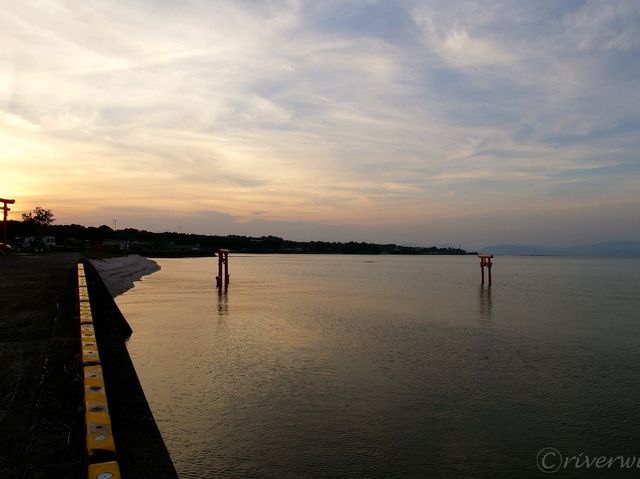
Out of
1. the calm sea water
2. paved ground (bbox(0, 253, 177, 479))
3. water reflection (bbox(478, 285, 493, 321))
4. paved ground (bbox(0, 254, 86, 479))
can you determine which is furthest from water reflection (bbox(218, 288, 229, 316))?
paved ground (bbox(0, 253, 177, 479))

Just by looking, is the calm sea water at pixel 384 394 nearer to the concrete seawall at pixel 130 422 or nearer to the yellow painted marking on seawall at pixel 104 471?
the concrete seawall at pixel 130 422

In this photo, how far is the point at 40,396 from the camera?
4992 millimetres

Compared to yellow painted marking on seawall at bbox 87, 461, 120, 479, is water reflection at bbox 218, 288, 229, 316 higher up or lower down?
lower down

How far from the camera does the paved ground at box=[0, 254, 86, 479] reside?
143 inches

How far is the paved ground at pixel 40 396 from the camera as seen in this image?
3.62m

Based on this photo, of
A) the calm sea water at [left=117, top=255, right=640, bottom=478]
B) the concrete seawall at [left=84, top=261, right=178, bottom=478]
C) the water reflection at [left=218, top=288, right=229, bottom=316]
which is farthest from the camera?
the water reflection at [left=218, top=288, right=229, bottom=316]

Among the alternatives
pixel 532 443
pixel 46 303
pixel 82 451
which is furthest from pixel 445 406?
pixel 46 303

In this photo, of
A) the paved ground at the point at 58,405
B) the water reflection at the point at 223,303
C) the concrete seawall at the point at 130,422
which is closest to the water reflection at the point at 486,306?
the water reflection at the point at 223,303

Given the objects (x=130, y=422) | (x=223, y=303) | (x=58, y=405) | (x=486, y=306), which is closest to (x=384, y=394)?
(x=130, y=422)

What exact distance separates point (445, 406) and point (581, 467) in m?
2.87

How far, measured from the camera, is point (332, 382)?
11195mm

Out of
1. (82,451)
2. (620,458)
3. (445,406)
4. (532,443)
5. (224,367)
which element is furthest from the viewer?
(224,367)

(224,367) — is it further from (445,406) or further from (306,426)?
(445,406)

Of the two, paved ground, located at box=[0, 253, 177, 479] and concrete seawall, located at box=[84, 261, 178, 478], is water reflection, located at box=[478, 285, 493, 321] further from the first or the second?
paved ground, located at box=[0, 253, 177, 479]
